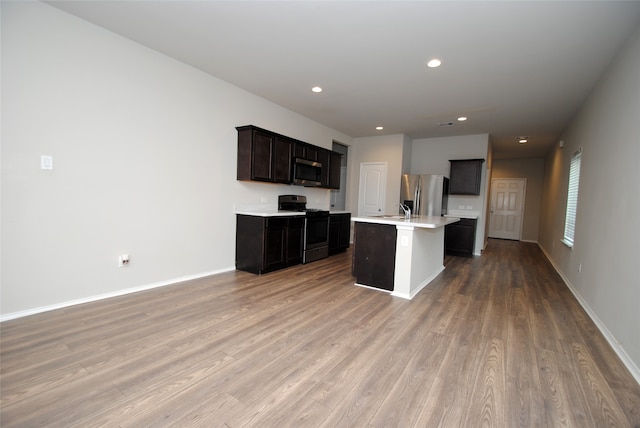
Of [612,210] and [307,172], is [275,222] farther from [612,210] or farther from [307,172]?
[612,210]

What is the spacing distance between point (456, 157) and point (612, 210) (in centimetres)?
424

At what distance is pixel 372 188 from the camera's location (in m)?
7.27

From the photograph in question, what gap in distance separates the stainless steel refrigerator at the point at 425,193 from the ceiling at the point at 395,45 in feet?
6.35

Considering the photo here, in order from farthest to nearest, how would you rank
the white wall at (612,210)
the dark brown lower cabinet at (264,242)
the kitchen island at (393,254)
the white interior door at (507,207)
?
the white interior door at (507,207)
the dark brown lower cabinet at (264,242)
the kitchen island at (393,254)
the white wall at (612,210)

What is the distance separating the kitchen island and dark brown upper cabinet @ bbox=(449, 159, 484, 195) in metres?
2.97

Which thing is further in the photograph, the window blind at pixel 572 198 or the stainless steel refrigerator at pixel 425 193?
the stainless steel refrigerator at pixel 425 193

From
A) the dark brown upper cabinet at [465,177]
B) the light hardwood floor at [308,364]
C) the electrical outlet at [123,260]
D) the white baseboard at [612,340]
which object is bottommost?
the light hardwood floor at [308,364]

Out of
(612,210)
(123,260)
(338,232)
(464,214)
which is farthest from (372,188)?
(123,260)

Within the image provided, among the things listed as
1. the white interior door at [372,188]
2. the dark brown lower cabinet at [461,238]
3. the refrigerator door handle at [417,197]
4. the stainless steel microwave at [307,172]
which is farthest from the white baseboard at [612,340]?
the stainless steel microwave at [307,172]

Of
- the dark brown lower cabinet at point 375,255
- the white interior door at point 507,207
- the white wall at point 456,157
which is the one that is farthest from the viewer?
the white interior door at point 507,207

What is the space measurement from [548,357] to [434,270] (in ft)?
7.70

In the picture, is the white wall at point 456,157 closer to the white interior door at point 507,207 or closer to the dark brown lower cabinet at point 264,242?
the white interior door at point 507,207

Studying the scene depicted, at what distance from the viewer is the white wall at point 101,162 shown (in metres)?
2.51

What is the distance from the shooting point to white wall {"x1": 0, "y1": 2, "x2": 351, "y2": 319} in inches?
98.7
